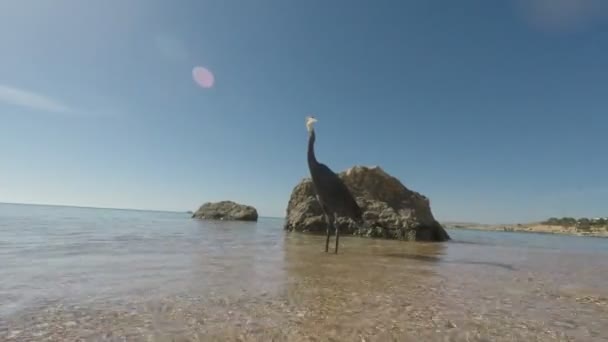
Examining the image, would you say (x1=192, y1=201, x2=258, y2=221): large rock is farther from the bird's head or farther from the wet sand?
the wet sand

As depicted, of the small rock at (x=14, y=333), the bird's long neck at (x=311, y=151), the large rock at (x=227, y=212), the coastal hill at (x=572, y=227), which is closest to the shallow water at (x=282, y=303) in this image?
the small rock at (x=14, y=333)

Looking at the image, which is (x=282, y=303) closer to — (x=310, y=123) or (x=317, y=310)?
(x=317, y=310)

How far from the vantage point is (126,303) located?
153 inches

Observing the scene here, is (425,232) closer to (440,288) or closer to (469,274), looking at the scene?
(469,274)

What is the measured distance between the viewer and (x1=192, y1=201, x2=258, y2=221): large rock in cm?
4338

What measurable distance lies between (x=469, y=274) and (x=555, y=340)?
13.1ft

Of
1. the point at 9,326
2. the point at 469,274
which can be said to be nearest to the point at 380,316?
the point at 9,326

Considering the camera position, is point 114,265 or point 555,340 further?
point 114,265

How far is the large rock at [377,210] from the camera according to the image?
63.3ft

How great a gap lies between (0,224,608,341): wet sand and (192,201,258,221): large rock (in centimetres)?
3758

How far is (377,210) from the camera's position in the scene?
20406mm

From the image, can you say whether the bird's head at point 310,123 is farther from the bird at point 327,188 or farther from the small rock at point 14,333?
the small rock at point 14,333

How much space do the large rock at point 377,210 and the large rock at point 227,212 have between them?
2032 centimetres

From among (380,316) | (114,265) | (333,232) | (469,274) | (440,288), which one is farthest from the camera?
(333,232)
